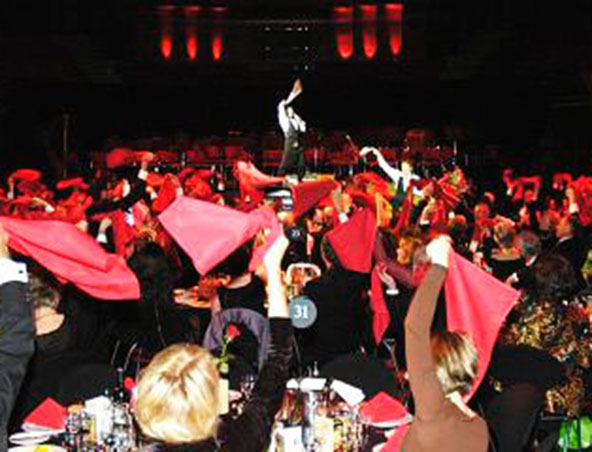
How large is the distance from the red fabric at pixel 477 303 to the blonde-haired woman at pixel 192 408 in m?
1.25

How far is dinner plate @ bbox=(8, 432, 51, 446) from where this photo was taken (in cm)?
413

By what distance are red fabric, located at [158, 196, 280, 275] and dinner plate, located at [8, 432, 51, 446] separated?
119 centimetres

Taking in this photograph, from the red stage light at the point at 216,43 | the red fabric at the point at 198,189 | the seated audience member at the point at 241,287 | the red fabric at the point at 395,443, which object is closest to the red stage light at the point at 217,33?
the red stage light at the point at 216,43

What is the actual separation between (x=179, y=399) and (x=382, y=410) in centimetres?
212

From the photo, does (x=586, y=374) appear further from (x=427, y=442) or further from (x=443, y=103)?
(x=443, y=103)

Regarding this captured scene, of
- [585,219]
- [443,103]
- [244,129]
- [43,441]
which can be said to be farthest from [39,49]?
[43,441]

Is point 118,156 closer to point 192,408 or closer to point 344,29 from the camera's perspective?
point 192,408

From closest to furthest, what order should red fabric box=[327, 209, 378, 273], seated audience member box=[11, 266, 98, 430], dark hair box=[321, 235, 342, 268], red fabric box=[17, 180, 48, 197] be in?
seated audience member box=[11, 266, 98, 430]
red fabric box=[327, 209, 378, 273]
dark hair box=[321, 235, 342, 268]
red fabric box=[17, 180, 48, 197]

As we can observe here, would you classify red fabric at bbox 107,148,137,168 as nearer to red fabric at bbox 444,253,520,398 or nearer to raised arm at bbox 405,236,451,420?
red fabric at bbox 444,253,520,398

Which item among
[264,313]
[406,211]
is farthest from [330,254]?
[406,211]

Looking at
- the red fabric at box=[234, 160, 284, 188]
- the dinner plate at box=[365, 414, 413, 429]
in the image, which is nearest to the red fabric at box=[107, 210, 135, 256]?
the red fabric at box=[234, 160, 284, 188]

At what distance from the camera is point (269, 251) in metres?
2.92

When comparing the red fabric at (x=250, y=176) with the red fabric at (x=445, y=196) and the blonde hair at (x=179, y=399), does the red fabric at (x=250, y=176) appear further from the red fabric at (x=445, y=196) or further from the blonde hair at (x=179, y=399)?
the blonde hair at (x=179, y=399)

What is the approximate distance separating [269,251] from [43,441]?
1846mm
